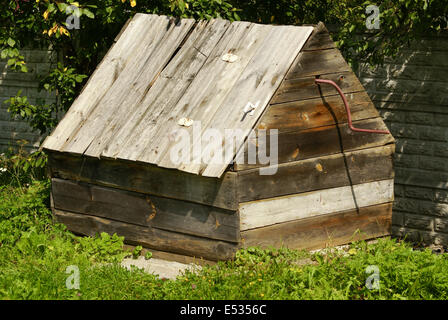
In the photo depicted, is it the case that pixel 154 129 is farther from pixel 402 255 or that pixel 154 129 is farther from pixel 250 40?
pixel 402 255

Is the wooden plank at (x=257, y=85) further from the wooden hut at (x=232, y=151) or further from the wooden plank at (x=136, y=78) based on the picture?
the wooden plank at (x=136, y=78)

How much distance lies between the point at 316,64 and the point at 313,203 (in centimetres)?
128

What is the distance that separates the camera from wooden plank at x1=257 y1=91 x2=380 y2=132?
18.9ft

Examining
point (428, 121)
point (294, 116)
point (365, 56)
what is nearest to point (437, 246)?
point (428, 121)

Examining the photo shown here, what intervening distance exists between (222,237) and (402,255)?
1562mm

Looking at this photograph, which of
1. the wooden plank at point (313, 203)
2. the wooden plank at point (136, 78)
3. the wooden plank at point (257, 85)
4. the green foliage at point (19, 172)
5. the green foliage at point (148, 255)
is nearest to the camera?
the wooden plank at point (257, 85)

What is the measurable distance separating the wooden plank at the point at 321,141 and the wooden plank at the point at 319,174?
5cm

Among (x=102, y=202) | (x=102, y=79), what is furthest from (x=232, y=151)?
(x=102, y=79)

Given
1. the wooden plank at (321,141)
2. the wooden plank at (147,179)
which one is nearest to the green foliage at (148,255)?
the wooden plank at (147,179)

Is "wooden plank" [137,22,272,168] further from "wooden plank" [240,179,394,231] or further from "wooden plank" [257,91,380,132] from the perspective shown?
"wooden plank" [240,179,394,231]

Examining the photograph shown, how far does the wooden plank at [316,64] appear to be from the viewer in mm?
5875

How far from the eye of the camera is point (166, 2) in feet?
25.3

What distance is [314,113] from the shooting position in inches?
234

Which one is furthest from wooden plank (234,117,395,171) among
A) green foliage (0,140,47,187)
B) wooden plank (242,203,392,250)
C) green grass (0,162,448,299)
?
green foliage (0,140,47,187)
